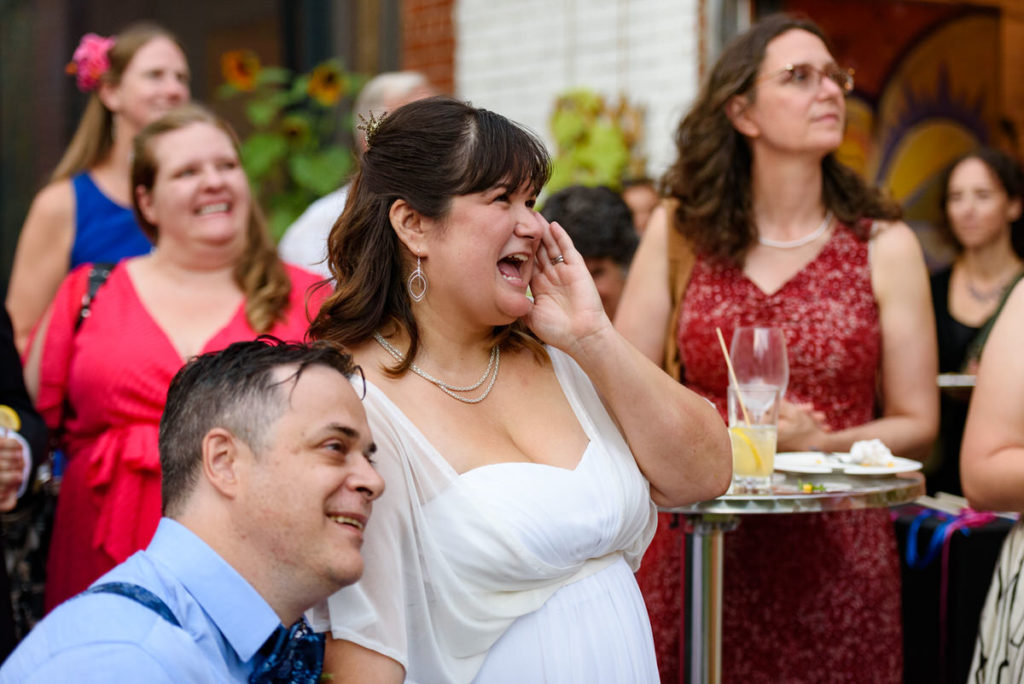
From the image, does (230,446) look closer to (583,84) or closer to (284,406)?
(284,406)

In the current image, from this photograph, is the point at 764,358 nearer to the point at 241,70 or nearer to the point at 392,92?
the point at 392,92

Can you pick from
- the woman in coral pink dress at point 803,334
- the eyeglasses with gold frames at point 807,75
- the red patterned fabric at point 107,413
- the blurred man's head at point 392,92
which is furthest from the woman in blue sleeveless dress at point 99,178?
the eyeglasses with gold frames at point 807,75

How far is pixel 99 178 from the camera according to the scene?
4.66 metres

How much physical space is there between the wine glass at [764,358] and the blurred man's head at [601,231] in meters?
0.97

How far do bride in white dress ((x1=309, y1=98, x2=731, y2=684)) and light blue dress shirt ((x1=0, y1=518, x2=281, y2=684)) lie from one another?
23 centimetres

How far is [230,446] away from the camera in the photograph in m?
1.75

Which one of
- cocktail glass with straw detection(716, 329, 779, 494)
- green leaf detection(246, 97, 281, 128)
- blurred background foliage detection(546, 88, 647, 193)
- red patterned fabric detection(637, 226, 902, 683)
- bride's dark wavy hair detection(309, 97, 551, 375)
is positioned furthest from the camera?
green leaf detection(246, 97, 281, 128)

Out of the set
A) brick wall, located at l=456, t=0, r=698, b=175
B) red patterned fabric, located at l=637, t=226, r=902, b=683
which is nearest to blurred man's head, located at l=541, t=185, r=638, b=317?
red patterned fabric, located at l=637, t=226, r=902, b=683

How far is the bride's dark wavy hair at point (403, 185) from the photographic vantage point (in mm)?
2074

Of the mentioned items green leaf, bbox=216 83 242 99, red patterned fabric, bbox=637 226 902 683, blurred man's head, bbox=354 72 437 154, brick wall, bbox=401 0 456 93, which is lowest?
red patterned fabric, bbox=637 226 902 683

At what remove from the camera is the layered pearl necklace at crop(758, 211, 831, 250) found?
131 inches

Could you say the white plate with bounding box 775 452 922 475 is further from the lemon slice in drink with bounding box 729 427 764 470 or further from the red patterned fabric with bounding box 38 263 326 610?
the red patterned fabric with bounding box 38 263 326 610

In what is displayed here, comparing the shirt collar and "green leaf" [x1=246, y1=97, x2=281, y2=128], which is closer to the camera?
the shirt collar

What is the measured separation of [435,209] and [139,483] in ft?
5.47
